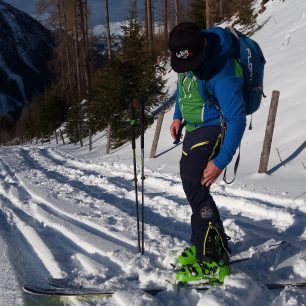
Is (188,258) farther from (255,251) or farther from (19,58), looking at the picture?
(19,58)

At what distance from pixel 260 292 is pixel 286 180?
4.81 metres

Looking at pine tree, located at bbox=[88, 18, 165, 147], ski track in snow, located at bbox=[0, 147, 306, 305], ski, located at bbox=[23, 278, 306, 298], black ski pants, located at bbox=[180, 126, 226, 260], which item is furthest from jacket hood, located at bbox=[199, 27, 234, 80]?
pine tree, located at bbox=[88, 18, 165, 147]

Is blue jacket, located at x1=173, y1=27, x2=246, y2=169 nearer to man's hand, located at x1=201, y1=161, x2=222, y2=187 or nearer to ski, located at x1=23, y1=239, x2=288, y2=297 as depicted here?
man's hand, located at x1=201, y1=161, x2=222, y2=187

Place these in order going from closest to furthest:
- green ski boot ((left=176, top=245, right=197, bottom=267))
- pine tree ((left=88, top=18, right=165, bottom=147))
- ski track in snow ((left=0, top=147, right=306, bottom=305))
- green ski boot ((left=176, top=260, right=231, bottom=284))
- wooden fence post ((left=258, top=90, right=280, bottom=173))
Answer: green ski boot ((left=176, top=260, right=231, bottom=284)), green ski boot ((left=176, top=245, right=197, bottom=267)), ski track in snow ((left=0, top=147, right=306, bottom=305)), wooden fence post ((left=258, top=90, right=280, bottom=173)), pine tree ((left=88, top=18, right=165, bottom=147))

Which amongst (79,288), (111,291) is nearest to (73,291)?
(79,288)

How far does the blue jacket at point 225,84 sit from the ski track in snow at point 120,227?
50.3 inches

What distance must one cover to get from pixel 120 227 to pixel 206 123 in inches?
93.1

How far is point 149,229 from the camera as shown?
195 inches

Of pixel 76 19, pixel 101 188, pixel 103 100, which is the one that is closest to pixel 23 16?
pixel 76 19

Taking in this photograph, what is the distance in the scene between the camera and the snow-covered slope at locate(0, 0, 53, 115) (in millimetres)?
107812

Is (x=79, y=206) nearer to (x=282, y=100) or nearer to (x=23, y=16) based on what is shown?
(x=282, y=100)

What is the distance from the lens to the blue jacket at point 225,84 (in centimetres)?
283

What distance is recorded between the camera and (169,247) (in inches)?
168

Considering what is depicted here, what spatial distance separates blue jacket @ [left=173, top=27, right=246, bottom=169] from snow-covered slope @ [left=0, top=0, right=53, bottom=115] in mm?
102476
